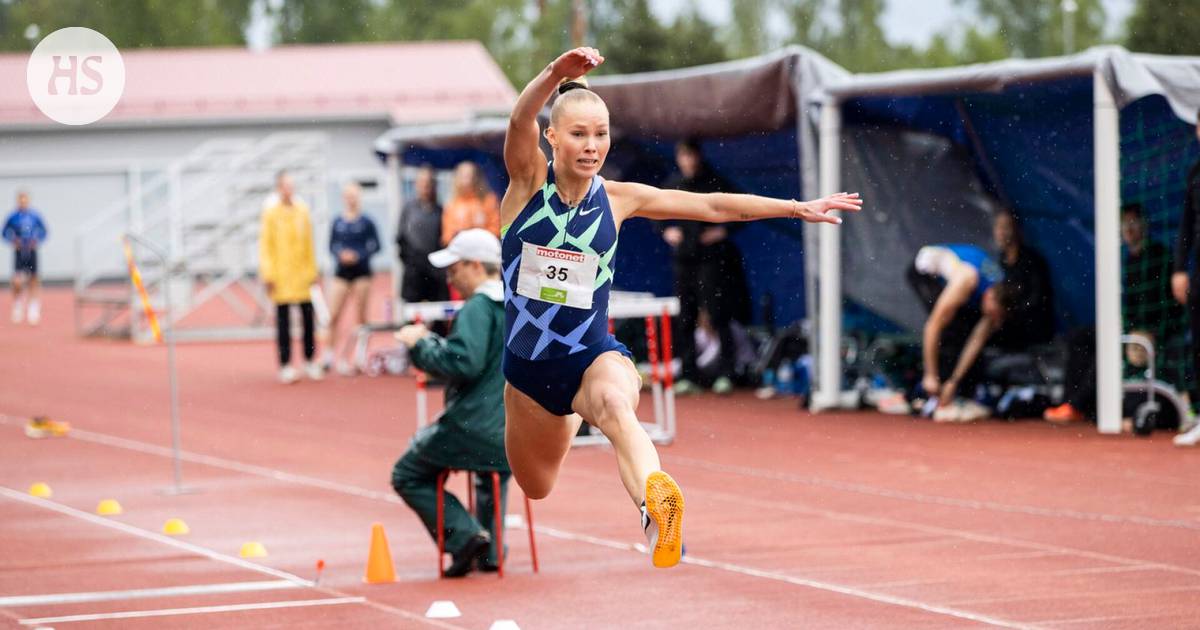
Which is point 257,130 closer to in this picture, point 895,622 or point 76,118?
point 76,118

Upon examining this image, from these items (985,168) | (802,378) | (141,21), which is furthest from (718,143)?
(141,21)

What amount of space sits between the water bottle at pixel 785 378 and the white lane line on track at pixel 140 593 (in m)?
8.93

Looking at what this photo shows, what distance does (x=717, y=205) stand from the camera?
6.44 meters

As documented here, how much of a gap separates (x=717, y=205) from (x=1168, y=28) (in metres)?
44.8

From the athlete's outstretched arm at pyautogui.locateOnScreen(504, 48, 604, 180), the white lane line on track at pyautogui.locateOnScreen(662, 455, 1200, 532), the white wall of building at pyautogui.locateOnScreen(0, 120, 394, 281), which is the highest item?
the white wall of building at pyautogui.locateOnScreen(0, 120, 394, 281)

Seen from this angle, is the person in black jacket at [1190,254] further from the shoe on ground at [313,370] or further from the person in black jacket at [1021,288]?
the shoe on ground at [313,370]

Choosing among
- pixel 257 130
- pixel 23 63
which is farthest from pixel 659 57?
pixel 23 63

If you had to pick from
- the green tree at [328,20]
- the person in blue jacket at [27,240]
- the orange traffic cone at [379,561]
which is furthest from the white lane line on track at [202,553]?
the green tree at [328,20]

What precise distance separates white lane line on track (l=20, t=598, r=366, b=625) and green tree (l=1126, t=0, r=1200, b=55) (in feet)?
141

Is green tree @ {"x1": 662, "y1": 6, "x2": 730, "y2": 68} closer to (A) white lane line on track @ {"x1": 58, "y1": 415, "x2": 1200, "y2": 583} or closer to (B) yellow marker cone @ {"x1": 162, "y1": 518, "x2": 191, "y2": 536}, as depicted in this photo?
(A) white lane line on track @ {"x1": 58, "y1": 415, "x2": 1200, "y2": 583}

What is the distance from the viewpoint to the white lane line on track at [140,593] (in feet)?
25.9

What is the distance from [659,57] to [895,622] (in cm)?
4456

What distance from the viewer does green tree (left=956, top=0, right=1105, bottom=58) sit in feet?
239

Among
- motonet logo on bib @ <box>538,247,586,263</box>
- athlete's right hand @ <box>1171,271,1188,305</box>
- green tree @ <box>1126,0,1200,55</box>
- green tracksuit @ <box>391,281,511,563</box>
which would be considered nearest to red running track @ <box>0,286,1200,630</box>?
green tracksuit @ <box>391,281,511,563</box>
